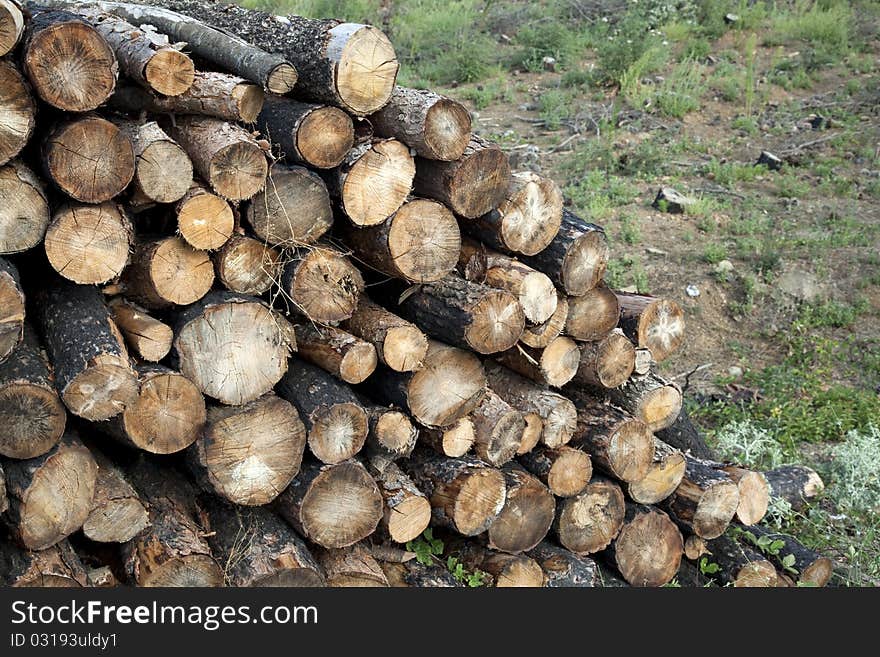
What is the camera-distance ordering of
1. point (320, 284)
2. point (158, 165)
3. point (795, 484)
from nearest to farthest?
point (158, 165) < point (320, 284) < point (795, 484)

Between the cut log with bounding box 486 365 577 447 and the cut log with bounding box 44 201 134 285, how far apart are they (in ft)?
6.16

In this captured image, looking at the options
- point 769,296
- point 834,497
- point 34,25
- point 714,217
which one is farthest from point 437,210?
point 714,217

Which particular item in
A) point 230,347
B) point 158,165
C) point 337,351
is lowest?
point 337,351

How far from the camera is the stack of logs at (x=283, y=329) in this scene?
123 inches

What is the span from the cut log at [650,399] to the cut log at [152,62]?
2.57 metres

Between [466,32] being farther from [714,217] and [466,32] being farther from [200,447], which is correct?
[200,447]

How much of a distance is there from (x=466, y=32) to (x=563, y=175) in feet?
15.3

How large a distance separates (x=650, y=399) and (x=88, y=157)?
2.90 meters

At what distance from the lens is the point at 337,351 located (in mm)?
3617

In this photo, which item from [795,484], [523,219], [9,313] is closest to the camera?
[9,313]

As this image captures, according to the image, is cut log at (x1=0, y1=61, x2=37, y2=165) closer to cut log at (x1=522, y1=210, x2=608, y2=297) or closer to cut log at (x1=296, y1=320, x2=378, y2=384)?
cut log at (x1=296, y1=320, x2=378, y2=384)

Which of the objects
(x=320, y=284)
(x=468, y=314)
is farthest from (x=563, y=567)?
(x=320, y=284)

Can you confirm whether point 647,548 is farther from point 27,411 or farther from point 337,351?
point 27,411

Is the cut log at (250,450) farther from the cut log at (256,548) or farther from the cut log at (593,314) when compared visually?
the cut log at (593,314)
